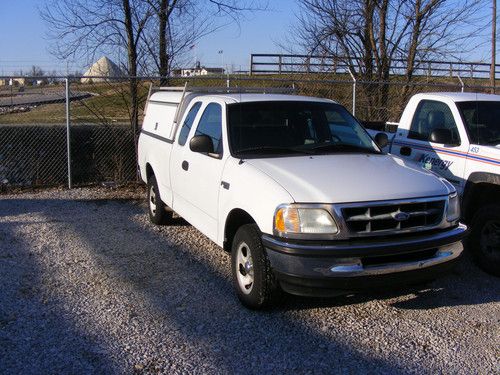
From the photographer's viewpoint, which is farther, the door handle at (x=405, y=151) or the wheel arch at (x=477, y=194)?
the door handle at (x=405, y=151)

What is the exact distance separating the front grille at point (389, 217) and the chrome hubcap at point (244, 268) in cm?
96

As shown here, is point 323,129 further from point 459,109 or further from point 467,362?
point 467,362

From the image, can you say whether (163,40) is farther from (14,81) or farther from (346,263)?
(14,81)

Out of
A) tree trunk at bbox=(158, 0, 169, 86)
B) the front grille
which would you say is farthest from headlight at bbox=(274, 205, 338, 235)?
tree trunk at bbox=(158, 0, 169, 86)

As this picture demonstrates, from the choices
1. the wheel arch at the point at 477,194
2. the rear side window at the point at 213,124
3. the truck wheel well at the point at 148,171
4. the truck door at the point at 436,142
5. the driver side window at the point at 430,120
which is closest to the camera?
the rear side window at the point at 213,124

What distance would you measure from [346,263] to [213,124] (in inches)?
90.6

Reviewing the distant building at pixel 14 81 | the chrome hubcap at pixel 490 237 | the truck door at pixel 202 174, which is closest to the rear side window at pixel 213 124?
the truck door at pixel 202 174

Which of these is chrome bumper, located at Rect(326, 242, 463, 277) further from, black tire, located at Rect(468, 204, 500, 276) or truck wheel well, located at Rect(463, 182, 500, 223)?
truck wheel well, located at Rect(463, 182, 500, 223)

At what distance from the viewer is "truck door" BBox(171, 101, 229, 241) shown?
5.29 metres

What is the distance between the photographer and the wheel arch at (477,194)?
5.73 metres

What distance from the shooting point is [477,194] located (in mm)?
5914

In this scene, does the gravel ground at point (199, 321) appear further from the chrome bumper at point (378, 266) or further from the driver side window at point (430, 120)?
the driver side window at point (430, 120)

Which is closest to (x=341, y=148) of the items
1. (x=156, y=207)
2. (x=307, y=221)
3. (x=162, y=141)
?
(x=307, y=221)

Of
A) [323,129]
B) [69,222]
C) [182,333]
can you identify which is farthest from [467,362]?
[69,222]
